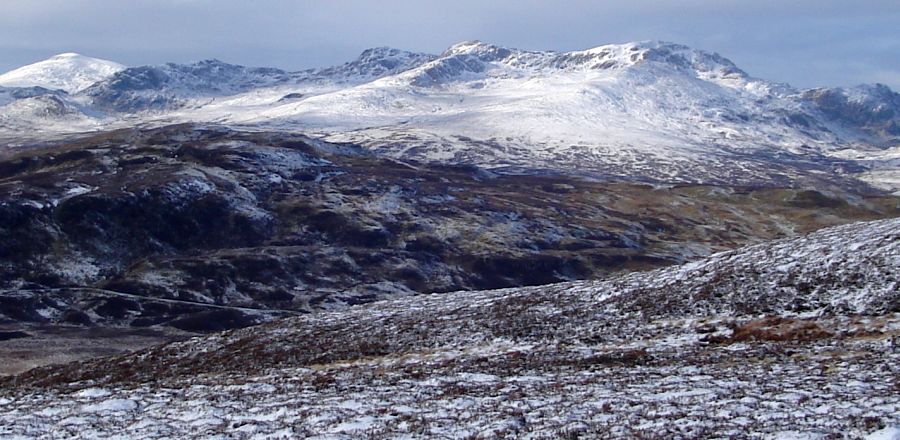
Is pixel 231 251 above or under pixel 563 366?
under

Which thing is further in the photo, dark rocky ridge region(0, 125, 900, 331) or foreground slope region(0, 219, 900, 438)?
dark rocky ridge region(0, 125, 900, 331)

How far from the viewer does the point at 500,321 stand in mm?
40750

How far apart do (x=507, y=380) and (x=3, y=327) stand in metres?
105

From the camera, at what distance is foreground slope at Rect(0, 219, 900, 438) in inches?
834

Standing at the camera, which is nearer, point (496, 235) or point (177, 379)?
point (177, 379)

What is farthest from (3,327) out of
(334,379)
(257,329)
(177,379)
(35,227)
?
(334,379)

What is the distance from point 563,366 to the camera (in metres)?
30.9

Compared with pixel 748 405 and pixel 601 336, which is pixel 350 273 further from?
pixel 748 405

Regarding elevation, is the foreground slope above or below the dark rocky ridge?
above

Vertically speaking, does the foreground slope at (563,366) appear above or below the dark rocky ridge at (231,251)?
above

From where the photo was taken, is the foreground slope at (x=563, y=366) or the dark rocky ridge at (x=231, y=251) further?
the dark rocky ridge at (x=231, y=251)

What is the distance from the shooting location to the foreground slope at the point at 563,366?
2119 centimetres

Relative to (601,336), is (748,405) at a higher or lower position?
higher

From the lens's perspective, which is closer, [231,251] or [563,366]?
[563,366]
